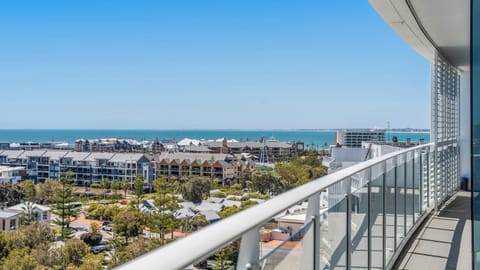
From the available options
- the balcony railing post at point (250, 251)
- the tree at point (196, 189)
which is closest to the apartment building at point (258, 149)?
the tree at point (196, 189)

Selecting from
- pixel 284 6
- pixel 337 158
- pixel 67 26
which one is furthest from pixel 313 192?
pixel 284 6

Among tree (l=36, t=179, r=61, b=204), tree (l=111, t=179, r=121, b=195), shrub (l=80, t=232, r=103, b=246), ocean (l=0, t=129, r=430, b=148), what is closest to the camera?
shrub (l=80, t=232, r=103, b=246)

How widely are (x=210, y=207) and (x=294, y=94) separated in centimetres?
3510

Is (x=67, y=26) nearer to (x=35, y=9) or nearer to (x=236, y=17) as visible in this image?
(x=35, y=9)

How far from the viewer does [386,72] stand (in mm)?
39562

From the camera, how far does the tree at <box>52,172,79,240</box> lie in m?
5.91

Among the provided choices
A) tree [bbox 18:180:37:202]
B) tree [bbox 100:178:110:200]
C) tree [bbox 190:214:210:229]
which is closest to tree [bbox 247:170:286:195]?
tree [bbox 100:178:110:200]

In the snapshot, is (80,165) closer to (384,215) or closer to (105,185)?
(105,185)

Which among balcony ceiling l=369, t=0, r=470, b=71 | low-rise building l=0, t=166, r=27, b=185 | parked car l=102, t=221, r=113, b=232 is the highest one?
balcony ceiling l=369, t=0, r=470, b=71

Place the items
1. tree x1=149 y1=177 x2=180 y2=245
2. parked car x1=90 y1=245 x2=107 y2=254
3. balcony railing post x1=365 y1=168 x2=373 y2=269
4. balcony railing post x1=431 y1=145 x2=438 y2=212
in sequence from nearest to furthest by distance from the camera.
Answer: balcony railing post x1=365 y1=168 x2=373 y2=269 < balcony railing post x1=431 y1=145 x2=438 y2=212 < tree x1=149 y1=177 x2=180 y2=245 < parked car x1=90 y1=245 x2=107 y2=254

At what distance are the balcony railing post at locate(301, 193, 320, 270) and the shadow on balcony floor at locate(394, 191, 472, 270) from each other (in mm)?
1671

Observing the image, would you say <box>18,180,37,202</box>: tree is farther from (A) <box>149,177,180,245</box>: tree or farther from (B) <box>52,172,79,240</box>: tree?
(A) <box>149,177,180,245</box>: tree

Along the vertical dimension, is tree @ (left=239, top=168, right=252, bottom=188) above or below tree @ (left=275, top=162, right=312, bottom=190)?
below

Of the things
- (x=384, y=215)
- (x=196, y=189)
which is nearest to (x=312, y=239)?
(x=384, y=215)
